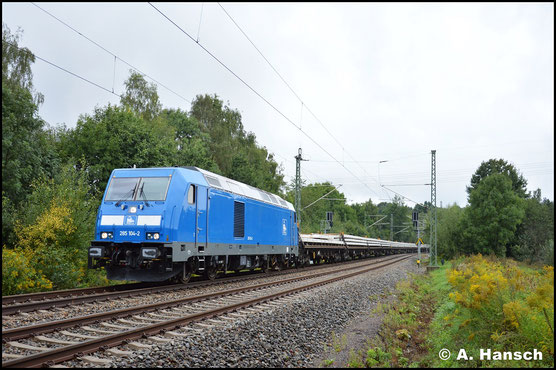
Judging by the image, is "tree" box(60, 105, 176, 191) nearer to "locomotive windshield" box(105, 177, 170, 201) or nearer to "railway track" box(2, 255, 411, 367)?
"locomotive windshield" box(105, 177, 170, 201)

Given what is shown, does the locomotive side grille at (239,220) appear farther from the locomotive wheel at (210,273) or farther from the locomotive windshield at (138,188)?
the locomotive windshield at (138,188)

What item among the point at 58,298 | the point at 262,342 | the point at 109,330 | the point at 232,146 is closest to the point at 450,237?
the point at 232,146

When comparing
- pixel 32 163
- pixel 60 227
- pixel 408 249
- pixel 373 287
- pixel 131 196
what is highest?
pixel 32 163

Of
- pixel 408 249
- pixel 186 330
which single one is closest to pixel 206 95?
pixel 186 330

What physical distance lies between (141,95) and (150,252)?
111 ft

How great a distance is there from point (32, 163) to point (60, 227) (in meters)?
7.39

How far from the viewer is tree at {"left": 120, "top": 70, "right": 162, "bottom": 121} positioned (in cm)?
4212

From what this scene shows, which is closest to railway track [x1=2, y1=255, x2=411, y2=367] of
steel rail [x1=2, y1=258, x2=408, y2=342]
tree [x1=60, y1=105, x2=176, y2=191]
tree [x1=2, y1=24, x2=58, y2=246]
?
steel rail [x1=2, y1=258, x2=408, y2=342]

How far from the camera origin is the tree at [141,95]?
42125mm

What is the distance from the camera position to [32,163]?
775 inches

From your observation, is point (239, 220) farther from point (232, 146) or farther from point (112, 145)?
point (232, 146)

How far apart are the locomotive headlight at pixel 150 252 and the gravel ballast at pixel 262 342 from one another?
3.74m

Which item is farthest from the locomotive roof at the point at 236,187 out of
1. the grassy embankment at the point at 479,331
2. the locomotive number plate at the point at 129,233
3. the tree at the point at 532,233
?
the tree at the point at 532,233

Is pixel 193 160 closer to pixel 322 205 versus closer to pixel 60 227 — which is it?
pixel 60 227
